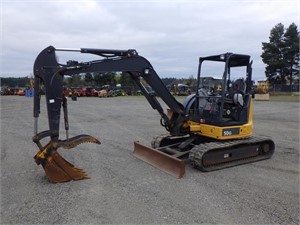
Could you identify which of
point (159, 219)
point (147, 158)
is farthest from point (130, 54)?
point (159, 219)

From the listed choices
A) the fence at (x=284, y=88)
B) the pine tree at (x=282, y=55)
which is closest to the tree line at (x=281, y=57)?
the pine tree at (x=282, y=55)

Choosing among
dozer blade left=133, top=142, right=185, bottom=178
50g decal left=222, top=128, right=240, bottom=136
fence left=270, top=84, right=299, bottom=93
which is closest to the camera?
dozer blade left=133, top=142, right=185, bottom=178

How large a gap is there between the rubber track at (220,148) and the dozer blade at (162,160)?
499 mm

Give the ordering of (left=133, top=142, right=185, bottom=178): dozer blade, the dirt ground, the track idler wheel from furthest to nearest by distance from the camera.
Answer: (left=133, top=142, right=185, bottom=178): dozer blade
the track idler wheel
the dirt ground

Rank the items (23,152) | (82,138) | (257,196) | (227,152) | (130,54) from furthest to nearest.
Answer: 1. (23,152)
2. (227,152)
3. (130,54)
4. (82,138)
5. (257,196)

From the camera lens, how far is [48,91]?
5.78 m

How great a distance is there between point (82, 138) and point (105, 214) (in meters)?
2.12

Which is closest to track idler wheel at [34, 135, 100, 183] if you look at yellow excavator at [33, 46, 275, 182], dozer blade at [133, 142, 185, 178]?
yellow excavator at [33, 46, 275, 182]

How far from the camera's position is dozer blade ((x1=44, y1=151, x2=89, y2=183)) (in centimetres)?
573

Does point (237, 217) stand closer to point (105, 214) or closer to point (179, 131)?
point (105, 214)

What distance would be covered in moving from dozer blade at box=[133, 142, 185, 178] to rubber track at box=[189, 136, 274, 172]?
499 mm

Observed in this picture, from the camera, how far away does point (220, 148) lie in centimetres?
688

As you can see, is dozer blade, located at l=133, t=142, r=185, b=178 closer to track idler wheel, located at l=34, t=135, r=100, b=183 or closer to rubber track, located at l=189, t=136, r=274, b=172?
rubber track, located at l=189, t=136, r=274, b=172

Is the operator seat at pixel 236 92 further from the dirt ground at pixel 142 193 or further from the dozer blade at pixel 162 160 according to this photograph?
the dozer blade at pixel 162 160
